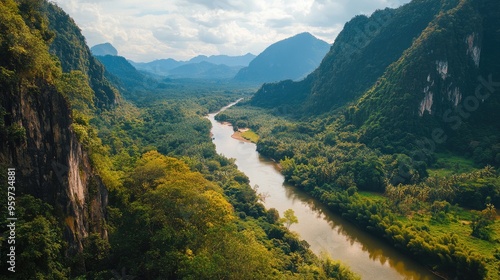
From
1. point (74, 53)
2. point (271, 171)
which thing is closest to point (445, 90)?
point (271, 171)

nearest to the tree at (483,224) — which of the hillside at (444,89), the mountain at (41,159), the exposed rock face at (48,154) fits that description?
the hillside at (444,89)

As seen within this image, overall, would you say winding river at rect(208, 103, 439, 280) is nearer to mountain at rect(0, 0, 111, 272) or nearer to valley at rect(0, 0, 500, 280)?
valley at rect(0, 0, 500, 280)

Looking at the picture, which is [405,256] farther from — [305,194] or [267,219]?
[305,194]

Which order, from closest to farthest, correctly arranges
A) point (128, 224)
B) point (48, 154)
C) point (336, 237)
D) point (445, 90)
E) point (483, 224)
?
point (48, 154) → point (128, 224) → point (483, 224) → point (336, 237) → point (445, 90)

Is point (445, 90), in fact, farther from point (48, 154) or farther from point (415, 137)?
point (48, 154)

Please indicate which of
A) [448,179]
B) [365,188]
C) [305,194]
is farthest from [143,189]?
[448,179]

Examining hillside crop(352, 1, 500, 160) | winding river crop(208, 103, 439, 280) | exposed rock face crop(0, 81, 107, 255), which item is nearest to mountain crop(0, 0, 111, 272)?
exposed rock face crop(0, 81, 107, 255)
